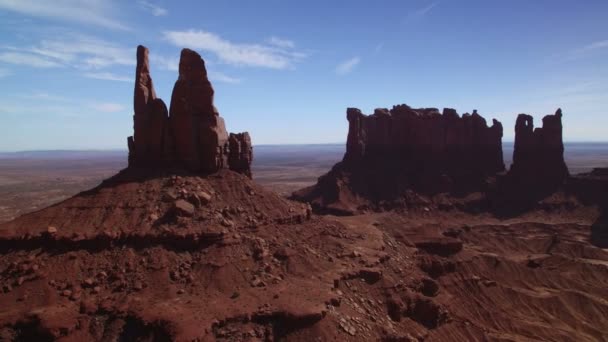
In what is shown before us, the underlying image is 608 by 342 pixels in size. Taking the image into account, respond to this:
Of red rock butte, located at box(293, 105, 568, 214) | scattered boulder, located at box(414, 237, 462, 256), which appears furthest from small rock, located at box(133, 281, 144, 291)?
red rock butte, located at box(293, 105, 568, 214)

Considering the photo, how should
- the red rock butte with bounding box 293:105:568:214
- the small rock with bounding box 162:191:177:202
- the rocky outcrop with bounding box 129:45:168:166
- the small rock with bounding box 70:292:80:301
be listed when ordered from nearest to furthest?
1. the small rock with bounding box 70:292:80:301
2. the small rock with bounding box 162:191:177:202
3. the rocky outcrop with bounding box 129:45:168:166
4. the red rock butte with bounding box 293:105:568:214

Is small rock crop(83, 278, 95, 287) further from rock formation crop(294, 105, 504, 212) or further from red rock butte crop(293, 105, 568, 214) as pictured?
rock formation crop(294, 105, 504, 212)

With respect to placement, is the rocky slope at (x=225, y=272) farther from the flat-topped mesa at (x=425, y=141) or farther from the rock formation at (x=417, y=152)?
the flat-topped mesa at (x=425, y=141)

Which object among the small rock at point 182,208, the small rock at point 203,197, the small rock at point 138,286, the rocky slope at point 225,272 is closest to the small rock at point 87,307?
the rocky slope at point 225,272

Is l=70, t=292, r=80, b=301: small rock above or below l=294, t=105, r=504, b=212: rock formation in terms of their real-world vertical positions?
below

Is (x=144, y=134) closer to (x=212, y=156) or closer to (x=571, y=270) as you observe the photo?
(x=212, y=156)

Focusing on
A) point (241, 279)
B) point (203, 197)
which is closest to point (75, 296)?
point (241, 279)

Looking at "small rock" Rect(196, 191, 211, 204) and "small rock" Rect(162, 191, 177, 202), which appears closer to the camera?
"small rock" Rect(162, 191, 177, 202)
